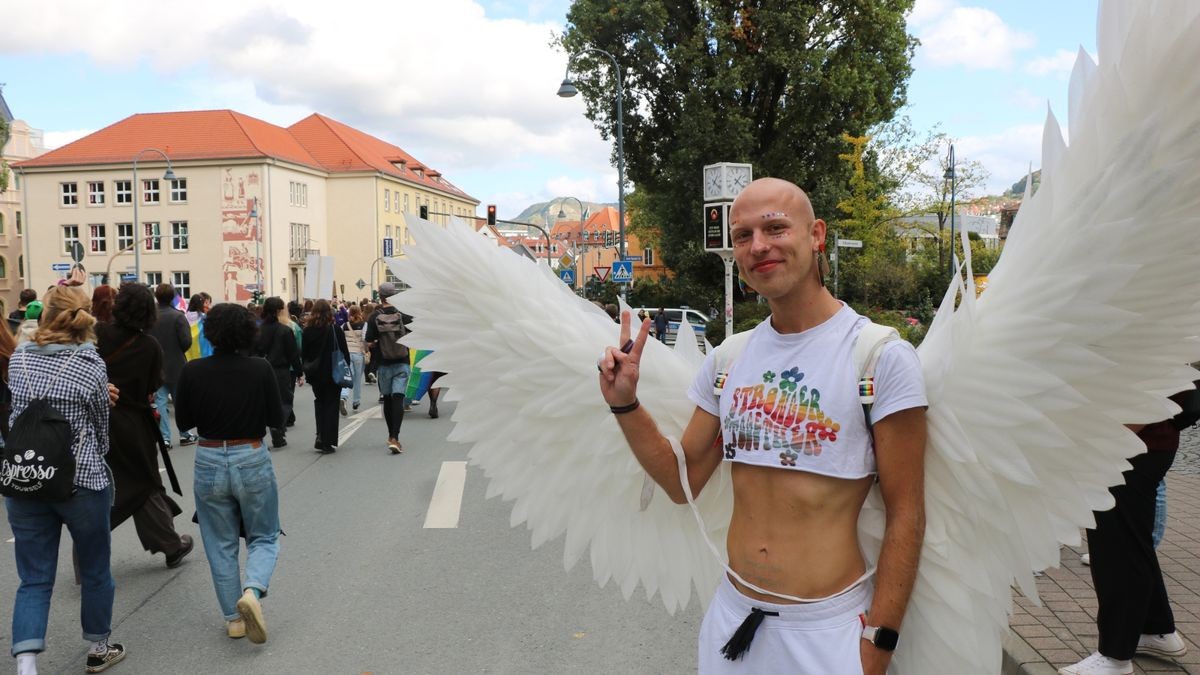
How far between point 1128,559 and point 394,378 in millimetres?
8662

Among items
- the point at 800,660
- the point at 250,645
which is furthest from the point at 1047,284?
the point at 250,645

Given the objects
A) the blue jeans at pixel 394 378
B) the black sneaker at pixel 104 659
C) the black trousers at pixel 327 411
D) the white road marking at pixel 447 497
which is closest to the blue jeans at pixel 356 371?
the blue jeans at pixel 394 378

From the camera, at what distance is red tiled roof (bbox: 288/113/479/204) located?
6912cm

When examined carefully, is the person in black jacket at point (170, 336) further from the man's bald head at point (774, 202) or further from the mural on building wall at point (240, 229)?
the mural on building wall at point (240, 229)

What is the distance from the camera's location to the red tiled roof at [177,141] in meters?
58.7

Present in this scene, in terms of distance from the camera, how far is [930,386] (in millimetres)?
1932

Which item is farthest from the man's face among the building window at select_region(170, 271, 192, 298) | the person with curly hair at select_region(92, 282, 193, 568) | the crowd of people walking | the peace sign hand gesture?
the building window at select_region(170, 271, 192, 298)

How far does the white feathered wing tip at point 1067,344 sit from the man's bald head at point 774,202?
403 millimetres

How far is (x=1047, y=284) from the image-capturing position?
1.77 metres

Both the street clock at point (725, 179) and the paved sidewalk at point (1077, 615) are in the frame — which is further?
the street clock at point (725, 179)

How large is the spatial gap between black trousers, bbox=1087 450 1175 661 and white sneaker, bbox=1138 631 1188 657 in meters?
0.25

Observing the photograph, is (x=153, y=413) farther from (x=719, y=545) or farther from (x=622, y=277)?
(x=622, y=277)

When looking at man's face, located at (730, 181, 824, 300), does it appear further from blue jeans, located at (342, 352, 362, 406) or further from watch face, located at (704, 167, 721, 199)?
blue jeans, located at (342, 352, 362, 406)

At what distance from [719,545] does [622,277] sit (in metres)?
25.6
